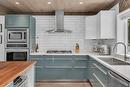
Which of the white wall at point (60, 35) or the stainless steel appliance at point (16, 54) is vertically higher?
the white wall at point (60, 35)

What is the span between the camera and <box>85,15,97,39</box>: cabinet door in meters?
6.21

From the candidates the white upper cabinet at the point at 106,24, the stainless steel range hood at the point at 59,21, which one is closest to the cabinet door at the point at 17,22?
the stainless steel range hood at the point at 59,21

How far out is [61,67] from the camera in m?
6.34

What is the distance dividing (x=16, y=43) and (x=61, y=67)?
1461 millimetres

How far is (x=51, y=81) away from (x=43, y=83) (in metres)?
0.26

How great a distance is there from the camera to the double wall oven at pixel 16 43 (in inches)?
240

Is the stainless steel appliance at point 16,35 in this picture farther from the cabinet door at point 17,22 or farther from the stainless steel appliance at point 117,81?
the stainless steel appliance at point 117,81

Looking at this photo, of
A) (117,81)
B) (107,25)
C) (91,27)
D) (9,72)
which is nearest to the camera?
(117,81)

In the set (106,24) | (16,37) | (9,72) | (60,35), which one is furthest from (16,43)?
(9,72)

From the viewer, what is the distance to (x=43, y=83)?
6.28 meters

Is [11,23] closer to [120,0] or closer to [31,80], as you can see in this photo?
[31,80]

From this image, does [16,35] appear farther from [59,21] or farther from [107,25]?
[107,25]

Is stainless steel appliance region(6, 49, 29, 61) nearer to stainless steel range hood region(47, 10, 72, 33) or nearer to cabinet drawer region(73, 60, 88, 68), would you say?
stainless steel range hood region(47, 10, 72, 33)

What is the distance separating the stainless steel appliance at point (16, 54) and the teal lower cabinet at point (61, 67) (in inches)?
15.6
